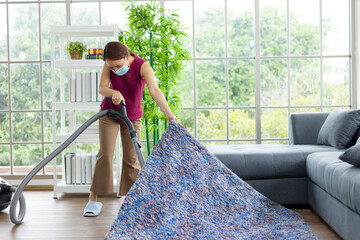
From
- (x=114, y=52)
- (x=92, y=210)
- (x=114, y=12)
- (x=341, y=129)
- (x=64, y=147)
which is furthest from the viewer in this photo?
(x=114, y=12)

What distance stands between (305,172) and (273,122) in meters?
1.29

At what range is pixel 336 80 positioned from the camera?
412cm

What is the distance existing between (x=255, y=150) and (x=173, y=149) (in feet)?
4.05

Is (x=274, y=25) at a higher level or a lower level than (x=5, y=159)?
higher

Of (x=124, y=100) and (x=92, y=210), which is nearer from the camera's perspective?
(x=124, y=100)

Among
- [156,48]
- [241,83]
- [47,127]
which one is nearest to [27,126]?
[47,127]

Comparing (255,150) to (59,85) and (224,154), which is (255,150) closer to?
(224,154)

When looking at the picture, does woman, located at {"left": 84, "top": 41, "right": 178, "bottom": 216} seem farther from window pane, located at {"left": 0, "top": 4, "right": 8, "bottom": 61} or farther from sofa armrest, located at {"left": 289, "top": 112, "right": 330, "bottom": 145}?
window pane, located at {"left": 0, "top": 4, "right": 8, "bottom": 61}

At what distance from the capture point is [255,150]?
3.10 meters

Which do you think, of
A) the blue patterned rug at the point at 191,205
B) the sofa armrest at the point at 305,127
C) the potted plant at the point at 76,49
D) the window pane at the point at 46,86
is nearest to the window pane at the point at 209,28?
the sofa armrest at the point at 305,127

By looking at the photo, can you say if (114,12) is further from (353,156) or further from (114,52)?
(353,156)

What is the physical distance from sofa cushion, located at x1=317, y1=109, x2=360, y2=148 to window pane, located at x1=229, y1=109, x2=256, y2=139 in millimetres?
902

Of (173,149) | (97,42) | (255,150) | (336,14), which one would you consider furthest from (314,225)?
(97,42)

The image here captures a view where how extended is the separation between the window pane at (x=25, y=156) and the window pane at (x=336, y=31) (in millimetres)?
3208
